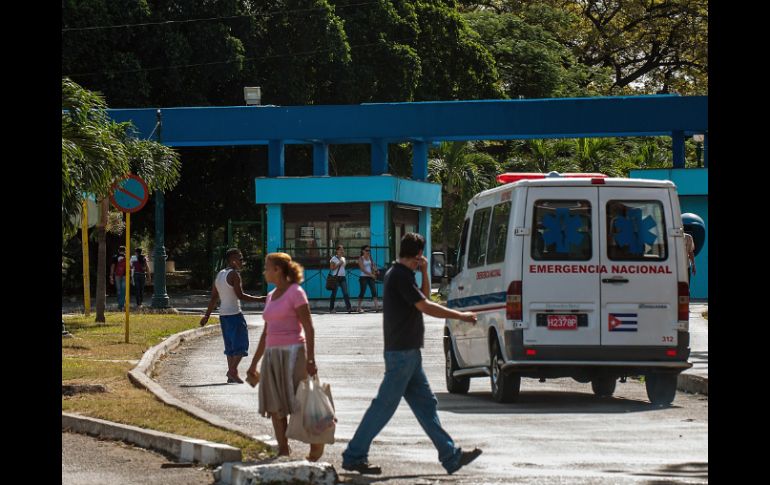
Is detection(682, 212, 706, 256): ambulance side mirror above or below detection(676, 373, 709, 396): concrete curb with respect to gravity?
above

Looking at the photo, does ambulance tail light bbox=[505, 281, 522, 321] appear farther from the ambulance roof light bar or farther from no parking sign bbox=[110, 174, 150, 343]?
no parking sign bbox=[110, 174, 150, 343]

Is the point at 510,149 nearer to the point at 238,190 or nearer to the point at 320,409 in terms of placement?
the point at 238,190

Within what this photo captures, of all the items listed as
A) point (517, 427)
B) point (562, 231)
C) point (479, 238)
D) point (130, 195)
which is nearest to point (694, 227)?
point (130, 195)

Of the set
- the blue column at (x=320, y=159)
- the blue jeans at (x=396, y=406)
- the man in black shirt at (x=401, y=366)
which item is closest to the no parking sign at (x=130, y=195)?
the man in black shirt at (x=401, y=366)

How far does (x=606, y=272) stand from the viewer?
15.2m

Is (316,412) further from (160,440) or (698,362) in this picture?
(698,362)

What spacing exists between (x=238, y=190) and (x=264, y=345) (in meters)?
40.8

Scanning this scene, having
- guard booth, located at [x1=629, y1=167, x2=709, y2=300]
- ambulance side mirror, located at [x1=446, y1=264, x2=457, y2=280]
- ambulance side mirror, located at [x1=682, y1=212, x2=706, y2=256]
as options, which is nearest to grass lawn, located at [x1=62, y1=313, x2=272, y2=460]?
ambulance side mirror, located at [x1=446, y1=264, x2=457, y2=280]

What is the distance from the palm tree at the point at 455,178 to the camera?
55250mm

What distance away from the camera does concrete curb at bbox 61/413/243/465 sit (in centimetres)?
1108

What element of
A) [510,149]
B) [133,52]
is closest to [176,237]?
[133,52]

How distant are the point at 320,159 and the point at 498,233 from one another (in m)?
28.3

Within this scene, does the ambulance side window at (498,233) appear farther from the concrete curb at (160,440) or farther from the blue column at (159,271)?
the blue column at (159,271)

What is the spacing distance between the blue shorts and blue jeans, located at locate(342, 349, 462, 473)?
24.5 ft
